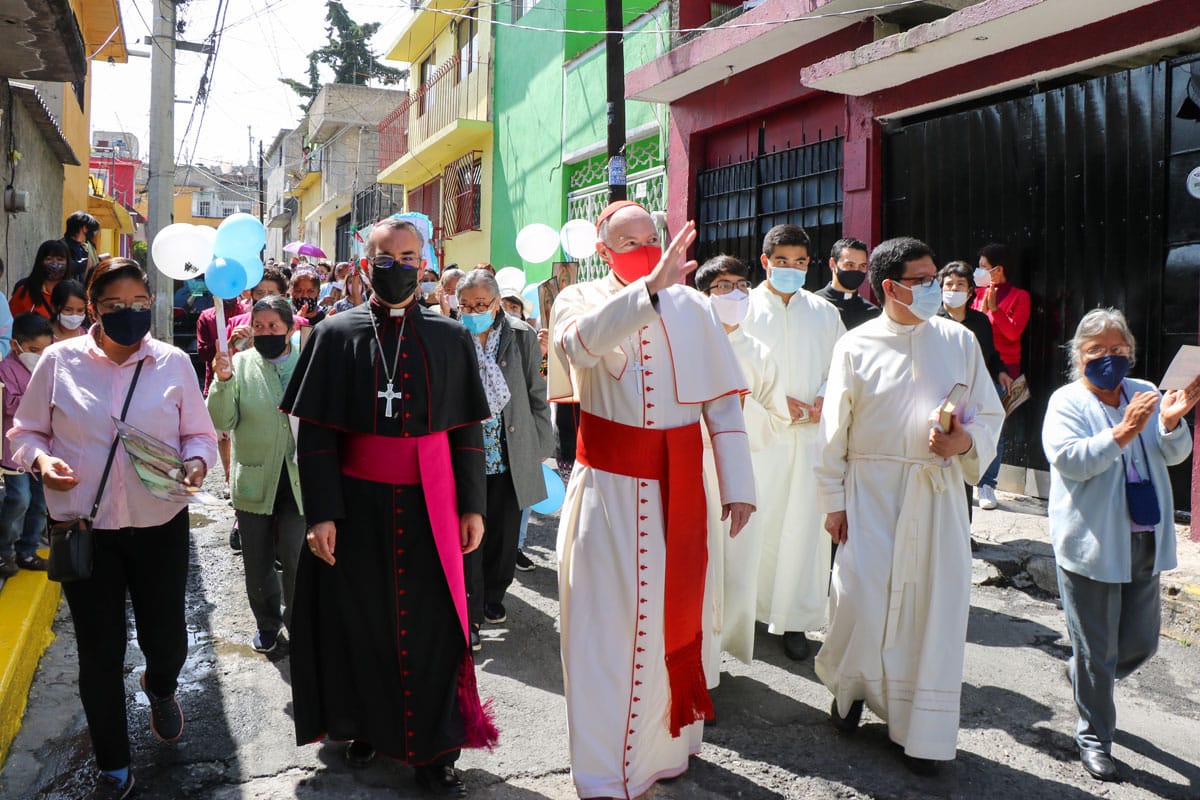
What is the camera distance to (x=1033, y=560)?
6602mm

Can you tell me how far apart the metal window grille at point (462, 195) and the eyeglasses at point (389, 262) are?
1690 centimetres

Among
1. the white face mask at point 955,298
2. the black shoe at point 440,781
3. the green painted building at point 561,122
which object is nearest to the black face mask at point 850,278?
the white face mask at point 955,298

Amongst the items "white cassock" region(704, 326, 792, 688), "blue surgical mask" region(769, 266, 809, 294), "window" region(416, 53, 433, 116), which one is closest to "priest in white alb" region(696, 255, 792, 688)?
"white cassock" region(704, 326, 792, 688)

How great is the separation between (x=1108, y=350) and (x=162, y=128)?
12527 millimetres

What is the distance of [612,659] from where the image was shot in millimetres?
3635

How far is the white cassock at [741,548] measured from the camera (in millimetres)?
4094

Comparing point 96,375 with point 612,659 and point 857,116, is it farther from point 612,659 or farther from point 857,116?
point 857,116

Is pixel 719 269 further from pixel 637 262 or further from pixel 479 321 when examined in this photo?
pixel 637 262

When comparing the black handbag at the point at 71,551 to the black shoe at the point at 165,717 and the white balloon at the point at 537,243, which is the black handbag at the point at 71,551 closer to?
the black shoe at the point at 165,717

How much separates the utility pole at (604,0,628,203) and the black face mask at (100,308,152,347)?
313 inches

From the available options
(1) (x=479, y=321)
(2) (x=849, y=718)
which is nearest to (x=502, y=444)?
(1) (x=479, y=321)

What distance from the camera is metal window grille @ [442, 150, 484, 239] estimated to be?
20562 mm

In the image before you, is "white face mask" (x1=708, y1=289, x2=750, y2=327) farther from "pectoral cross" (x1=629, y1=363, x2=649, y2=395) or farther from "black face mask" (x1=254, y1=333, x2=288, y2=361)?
"black face mask" (x1=254, y1=333, x2=288, y2=361)

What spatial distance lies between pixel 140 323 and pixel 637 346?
176 centimetres
